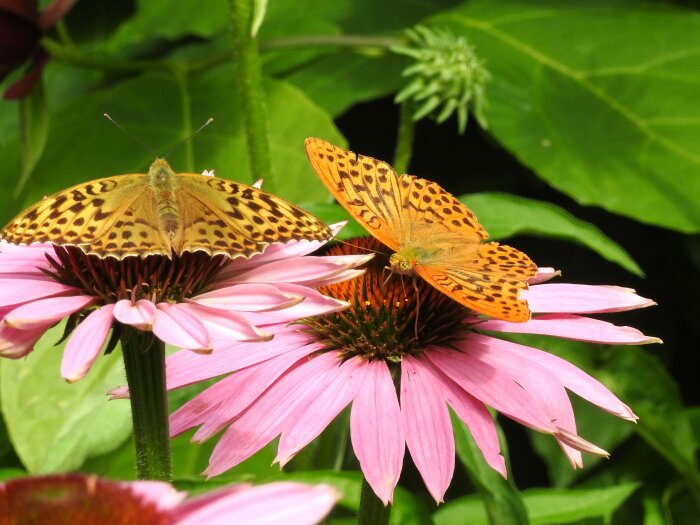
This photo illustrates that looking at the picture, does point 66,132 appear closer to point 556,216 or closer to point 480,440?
point 556,216

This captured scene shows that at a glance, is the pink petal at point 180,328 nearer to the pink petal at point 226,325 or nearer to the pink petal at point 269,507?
the pink petal at point 226,325

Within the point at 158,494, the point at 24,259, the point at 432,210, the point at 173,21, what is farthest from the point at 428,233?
the point at 173,21

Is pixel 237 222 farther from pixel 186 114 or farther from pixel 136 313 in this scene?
pixel 186 114

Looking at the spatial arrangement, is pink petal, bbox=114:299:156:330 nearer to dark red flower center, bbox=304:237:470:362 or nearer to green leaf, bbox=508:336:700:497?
dark red flower center, bbox=304:237:470:362

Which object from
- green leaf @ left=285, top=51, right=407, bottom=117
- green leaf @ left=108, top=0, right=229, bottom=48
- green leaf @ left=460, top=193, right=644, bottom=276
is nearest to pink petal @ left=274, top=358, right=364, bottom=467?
green leaf @ left=460, top=193, right=644, bottom=276

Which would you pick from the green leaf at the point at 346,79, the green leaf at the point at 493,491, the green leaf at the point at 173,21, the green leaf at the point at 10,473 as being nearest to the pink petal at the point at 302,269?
the green leaf at the point at 493,491
